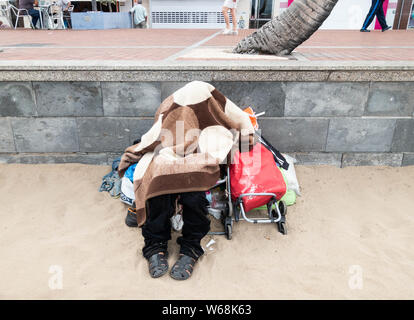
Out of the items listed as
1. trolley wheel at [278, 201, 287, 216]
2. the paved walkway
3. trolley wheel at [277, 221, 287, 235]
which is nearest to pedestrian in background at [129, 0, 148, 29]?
the paved walkway

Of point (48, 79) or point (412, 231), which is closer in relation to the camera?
point (412, 231)

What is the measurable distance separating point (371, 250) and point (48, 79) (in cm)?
340

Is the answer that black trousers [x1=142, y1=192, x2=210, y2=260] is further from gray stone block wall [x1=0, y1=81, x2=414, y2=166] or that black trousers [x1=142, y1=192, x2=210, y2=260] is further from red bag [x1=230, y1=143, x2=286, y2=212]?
gray stone block wall [x1=0, y1=81, x2=414, y2=166]

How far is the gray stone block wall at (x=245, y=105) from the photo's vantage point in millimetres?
3445

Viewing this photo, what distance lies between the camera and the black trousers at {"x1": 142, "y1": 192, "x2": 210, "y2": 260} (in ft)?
7.84

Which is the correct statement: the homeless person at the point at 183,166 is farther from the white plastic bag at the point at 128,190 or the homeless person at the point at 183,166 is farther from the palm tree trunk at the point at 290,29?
the palm tree trunk at the point at 290,29

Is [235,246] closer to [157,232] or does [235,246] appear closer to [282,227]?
[282,227]

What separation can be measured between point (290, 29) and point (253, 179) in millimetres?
2345

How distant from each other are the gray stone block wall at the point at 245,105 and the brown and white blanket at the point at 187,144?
0.84m

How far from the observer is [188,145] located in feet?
8.17

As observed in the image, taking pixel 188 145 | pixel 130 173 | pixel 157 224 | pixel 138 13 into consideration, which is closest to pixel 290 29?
pixel 188 145

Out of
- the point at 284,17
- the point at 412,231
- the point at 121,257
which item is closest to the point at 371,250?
the point at 412,231
